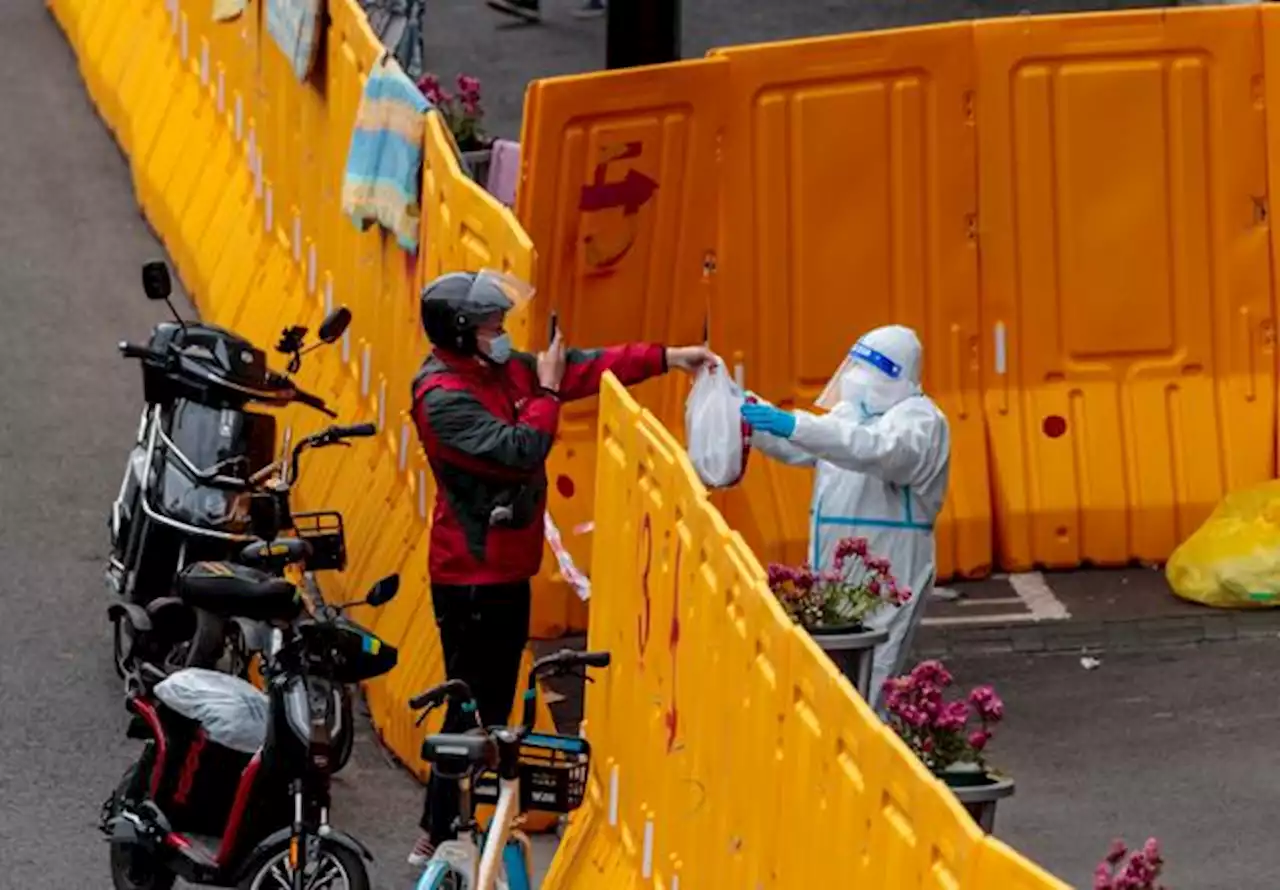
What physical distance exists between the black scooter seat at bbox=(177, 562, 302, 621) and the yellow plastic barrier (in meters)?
0.91

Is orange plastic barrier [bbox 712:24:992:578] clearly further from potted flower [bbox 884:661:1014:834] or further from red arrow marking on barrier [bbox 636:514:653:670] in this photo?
potted flower [bbox 884:661:1014:834]

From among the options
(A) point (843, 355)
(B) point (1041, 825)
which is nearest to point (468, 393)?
(B) point (1041, 825)

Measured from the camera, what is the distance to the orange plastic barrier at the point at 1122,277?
13.2 meters

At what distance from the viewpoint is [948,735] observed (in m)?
7.78

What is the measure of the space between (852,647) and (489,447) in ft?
6.55

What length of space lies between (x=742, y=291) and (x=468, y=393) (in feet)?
9.27

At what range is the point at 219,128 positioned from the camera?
55.2 ft

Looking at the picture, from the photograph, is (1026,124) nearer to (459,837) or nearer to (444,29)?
(459,837)

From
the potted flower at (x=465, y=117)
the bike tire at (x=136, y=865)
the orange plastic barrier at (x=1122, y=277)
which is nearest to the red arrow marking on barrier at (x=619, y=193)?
the orange plastic barrier at (x=1122, y=277)

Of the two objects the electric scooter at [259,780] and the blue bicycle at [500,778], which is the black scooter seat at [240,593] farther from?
the blue bicycle at [500,778]

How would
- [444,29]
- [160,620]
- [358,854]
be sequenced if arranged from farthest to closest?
[444,29]
[160,620]
[358,854]

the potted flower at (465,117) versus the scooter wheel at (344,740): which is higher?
the potted flower at (465,117)

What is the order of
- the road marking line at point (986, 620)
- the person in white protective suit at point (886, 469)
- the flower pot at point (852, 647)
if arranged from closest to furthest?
the flower pot at point (852, 647) < the person in white protective suit at point (886, 469) < the road marking line at point (986, 620)

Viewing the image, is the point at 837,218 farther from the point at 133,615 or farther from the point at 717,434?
the point at 133,615
